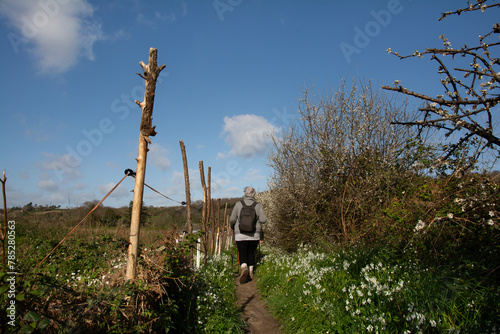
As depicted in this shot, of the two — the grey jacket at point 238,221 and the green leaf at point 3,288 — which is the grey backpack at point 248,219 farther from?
the green leaf at point 3,288

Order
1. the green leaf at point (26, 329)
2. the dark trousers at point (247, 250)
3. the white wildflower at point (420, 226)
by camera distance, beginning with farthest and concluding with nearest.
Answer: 1. the dark trousers at point (247, 250)
2. the white wildflower at point (420, 226)
3. the green leaf at point (26, 329)

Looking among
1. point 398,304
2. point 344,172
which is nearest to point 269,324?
point 398,304

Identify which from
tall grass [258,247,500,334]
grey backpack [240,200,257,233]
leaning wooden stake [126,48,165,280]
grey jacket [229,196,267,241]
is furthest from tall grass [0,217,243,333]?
grey jacket [229,196,267,241]

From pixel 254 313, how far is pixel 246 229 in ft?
7.36

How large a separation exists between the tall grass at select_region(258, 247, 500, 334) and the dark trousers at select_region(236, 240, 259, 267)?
227cm

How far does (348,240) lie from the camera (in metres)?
7.57

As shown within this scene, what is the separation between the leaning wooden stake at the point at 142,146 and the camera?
3.29 m

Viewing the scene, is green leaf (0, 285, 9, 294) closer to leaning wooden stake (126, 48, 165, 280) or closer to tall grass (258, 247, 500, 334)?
leaning wooden stake (126, 48, 165, 280)

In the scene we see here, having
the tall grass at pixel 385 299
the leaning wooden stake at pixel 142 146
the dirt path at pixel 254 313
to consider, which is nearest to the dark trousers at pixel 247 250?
the dirt path at pixel 254 313

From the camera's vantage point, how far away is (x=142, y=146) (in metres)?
3.37

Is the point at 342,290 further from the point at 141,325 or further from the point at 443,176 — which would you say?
the point at 141,325

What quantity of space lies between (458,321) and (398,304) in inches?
22.3

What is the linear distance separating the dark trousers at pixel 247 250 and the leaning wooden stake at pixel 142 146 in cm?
501

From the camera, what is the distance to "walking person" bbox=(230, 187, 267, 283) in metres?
7.91
